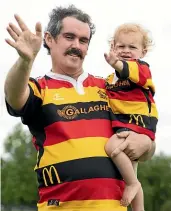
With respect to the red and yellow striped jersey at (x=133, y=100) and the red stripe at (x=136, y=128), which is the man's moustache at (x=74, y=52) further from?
the red stripe at (x=136, y=128)

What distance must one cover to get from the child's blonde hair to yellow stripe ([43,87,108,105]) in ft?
2.05

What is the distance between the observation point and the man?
5089 mm

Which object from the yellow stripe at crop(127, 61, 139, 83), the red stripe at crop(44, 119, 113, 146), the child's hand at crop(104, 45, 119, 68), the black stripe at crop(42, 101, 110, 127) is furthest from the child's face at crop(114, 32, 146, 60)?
the red stripe at crop(44, 119, 113, 146)

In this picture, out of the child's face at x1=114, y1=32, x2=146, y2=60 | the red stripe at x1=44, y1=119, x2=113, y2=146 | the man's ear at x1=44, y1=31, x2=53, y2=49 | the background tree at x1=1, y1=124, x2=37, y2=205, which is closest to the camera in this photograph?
the red stripe at x1=44, y1=119, x2=113, y2=146

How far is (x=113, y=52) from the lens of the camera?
17.5 ft

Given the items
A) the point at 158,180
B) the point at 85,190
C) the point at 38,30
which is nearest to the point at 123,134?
the point at 85,190

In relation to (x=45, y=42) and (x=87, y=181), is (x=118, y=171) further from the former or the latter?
(x=45, y=42)

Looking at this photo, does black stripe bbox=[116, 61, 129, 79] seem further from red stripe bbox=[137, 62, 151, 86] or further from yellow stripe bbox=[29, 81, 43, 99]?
yellow stripe bbox=[29, 81, 43, 99]

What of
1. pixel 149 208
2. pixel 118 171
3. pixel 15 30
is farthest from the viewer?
pixel 149 208

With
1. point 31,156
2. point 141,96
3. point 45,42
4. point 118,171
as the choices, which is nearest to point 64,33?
point 45,42

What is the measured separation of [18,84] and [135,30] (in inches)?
52.0

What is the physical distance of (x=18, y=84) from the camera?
4.96 meters

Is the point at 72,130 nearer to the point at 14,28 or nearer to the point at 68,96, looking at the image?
the point at 68,96

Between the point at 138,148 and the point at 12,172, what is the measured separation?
51039mm
